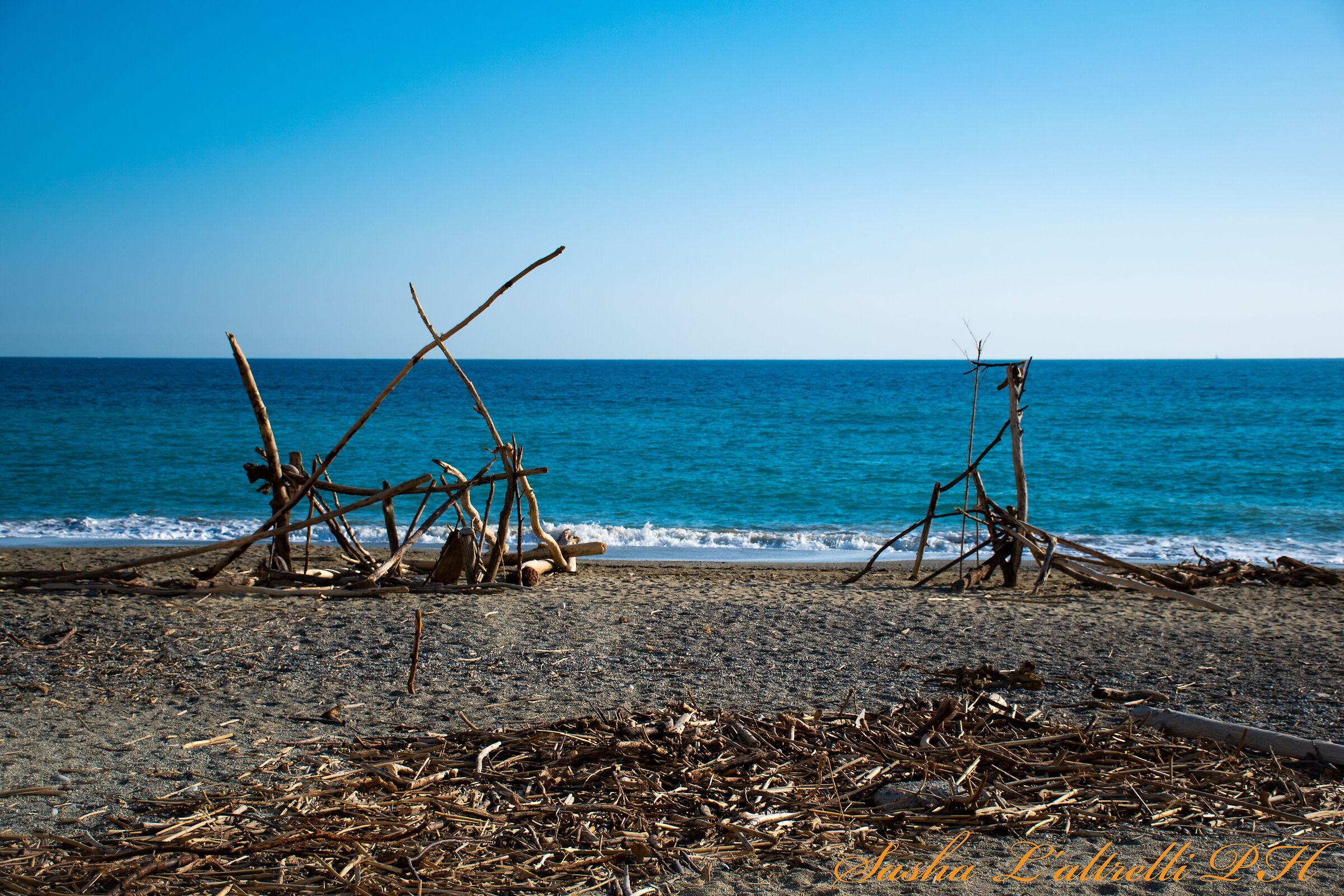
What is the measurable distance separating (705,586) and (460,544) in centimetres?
261

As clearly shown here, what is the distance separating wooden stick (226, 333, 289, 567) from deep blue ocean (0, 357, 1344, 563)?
8.49 ft

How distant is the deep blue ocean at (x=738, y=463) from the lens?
15.0 m

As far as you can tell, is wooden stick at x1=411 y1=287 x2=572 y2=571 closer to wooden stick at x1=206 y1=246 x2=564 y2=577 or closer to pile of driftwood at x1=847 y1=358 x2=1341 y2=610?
wooden stick at x1=206 y1=246 x2=564 y2=577

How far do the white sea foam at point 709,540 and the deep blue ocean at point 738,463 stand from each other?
71 millimetres

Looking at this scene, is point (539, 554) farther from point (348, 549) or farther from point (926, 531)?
point (926, 531)

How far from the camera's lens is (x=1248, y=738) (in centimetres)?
384

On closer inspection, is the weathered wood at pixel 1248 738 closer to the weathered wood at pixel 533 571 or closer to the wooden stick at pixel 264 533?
the wooden stick at pixel 264 533

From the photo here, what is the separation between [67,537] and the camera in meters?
14.1

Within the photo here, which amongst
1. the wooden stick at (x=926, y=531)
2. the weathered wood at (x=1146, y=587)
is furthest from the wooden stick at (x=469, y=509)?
the weathered wood at (x=1146, y=587)

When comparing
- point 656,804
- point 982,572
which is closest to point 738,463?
point 982,572

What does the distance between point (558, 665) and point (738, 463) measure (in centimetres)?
1904

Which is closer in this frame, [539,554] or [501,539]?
[501,539]

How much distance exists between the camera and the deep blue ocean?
14977 mm

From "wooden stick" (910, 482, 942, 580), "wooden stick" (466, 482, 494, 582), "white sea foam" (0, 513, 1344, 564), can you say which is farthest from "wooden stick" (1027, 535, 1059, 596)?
"wooden stick" (466, 482, 494, 582)
